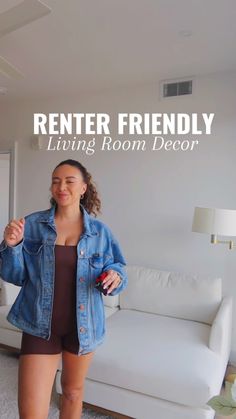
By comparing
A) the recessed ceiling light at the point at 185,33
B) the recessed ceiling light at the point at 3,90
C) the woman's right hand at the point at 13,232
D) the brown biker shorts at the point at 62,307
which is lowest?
the brown biker shorts at the point at 62,307

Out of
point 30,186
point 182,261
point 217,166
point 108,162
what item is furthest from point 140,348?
point 30,186

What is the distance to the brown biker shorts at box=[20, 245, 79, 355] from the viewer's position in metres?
1.29

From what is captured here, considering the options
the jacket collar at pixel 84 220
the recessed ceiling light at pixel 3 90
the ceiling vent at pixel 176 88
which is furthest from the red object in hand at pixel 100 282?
the recessed ceiling light at pixel 3 90

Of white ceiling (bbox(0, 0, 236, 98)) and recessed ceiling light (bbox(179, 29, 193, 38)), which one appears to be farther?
recessed ceiling light (bbox(179, 29, 193, 38))

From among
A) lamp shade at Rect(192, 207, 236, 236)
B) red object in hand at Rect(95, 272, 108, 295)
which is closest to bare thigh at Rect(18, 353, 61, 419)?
red object in hand at Rect(95, 272, 108, 295)

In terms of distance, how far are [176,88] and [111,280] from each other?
231 cm

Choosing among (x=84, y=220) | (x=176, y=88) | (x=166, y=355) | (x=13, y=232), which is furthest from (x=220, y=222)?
(x=13, y=232)

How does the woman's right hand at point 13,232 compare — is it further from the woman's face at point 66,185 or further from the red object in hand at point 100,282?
the red object in hand at point 100,282

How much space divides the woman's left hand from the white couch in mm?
842

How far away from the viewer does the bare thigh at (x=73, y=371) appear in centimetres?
135

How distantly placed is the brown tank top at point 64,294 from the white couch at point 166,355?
2.57ft

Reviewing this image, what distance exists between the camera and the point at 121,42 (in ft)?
7.73

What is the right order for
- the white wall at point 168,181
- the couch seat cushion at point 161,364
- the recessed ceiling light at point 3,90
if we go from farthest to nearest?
the recessed ceiling light at point 3,90
the white wall at point 168,181
the couch seat cushion at point 161,364

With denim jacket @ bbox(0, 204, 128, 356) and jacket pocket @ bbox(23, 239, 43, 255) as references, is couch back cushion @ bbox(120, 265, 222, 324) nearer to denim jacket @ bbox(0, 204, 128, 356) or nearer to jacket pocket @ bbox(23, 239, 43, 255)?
denim jacket @ bbox(0, 204, 128, 356)
